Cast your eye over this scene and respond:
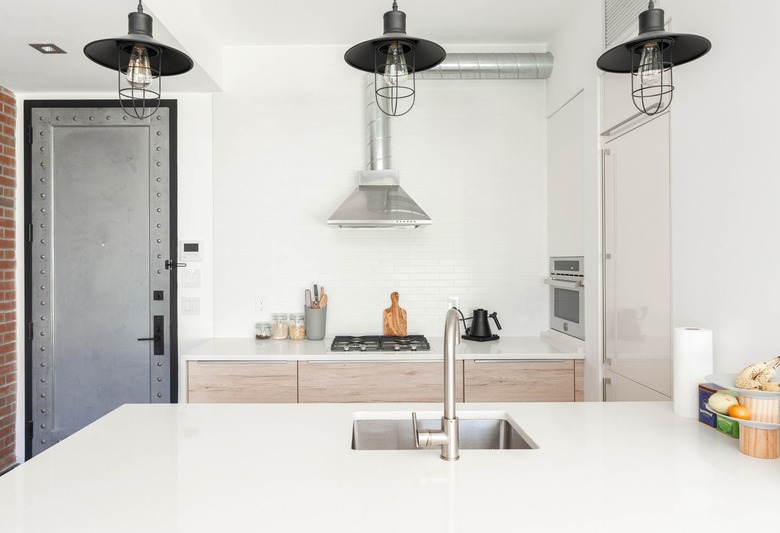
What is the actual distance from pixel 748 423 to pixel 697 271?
74 centimetres

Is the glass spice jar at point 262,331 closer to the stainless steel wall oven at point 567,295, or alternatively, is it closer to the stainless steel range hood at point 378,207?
the stainless steel range hood at point 378,207

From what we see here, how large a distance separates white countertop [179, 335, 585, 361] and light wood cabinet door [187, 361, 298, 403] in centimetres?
6

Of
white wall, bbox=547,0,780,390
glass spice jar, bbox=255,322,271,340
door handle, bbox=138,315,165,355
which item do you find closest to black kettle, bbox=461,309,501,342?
glass spice jar, bbox=255,322,271,340

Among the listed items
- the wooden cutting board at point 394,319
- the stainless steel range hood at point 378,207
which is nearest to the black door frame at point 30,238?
the stainless steel range hood at point 378,207

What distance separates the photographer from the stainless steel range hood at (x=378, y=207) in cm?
320

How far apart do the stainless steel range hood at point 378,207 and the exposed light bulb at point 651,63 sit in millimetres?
1721

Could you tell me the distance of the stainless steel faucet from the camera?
1369 mm

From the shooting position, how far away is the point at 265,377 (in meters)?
3.08

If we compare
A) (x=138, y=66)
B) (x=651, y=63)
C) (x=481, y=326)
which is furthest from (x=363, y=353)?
(x=651, y=63)

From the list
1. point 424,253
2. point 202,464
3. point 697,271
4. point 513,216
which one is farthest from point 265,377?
point 697,271

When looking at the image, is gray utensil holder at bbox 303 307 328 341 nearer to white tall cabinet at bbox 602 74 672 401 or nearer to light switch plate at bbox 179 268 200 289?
light switch plate at bbox 179 268 200 289

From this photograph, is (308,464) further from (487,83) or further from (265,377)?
(487,83)

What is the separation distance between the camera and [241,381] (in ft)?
10.1

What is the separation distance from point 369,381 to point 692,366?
1.77 meters
